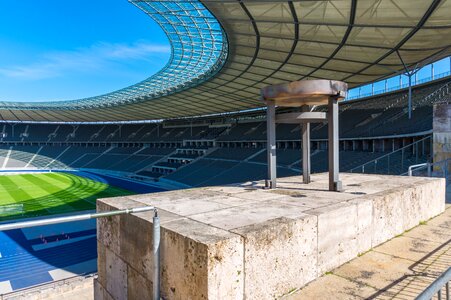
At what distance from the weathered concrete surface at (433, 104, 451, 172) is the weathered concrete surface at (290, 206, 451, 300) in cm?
830

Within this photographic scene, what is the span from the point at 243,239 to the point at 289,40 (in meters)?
22.4

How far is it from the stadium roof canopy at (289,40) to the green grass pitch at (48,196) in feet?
54.4

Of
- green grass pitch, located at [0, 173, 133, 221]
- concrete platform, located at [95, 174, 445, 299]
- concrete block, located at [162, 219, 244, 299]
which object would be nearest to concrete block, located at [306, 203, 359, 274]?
concrete platform, located at [95, 174, 445, 299]

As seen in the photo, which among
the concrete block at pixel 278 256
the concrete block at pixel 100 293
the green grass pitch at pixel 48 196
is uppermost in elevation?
the concrete block at pixel 278 256

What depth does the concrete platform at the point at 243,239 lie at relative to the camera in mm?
3605

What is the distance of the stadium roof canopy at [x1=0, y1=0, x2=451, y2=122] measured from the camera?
18047 mm

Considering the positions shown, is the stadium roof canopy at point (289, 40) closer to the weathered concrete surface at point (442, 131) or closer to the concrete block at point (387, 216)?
the weathered concrete surface at point (442, 131)

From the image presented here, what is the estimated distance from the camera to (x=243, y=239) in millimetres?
3750

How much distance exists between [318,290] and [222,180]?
38558mm

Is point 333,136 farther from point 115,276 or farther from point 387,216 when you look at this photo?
point 115,276

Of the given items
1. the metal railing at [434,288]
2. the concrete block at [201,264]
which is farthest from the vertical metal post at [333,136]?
the metal railing at [434,288]

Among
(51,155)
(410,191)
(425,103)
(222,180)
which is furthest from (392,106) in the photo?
(51,155)

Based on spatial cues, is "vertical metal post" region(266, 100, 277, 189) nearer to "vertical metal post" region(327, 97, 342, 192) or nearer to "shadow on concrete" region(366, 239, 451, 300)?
"vertical metal post" region(327, 97, 342, 192)

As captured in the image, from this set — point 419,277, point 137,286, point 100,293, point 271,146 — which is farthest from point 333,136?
point 100,293
